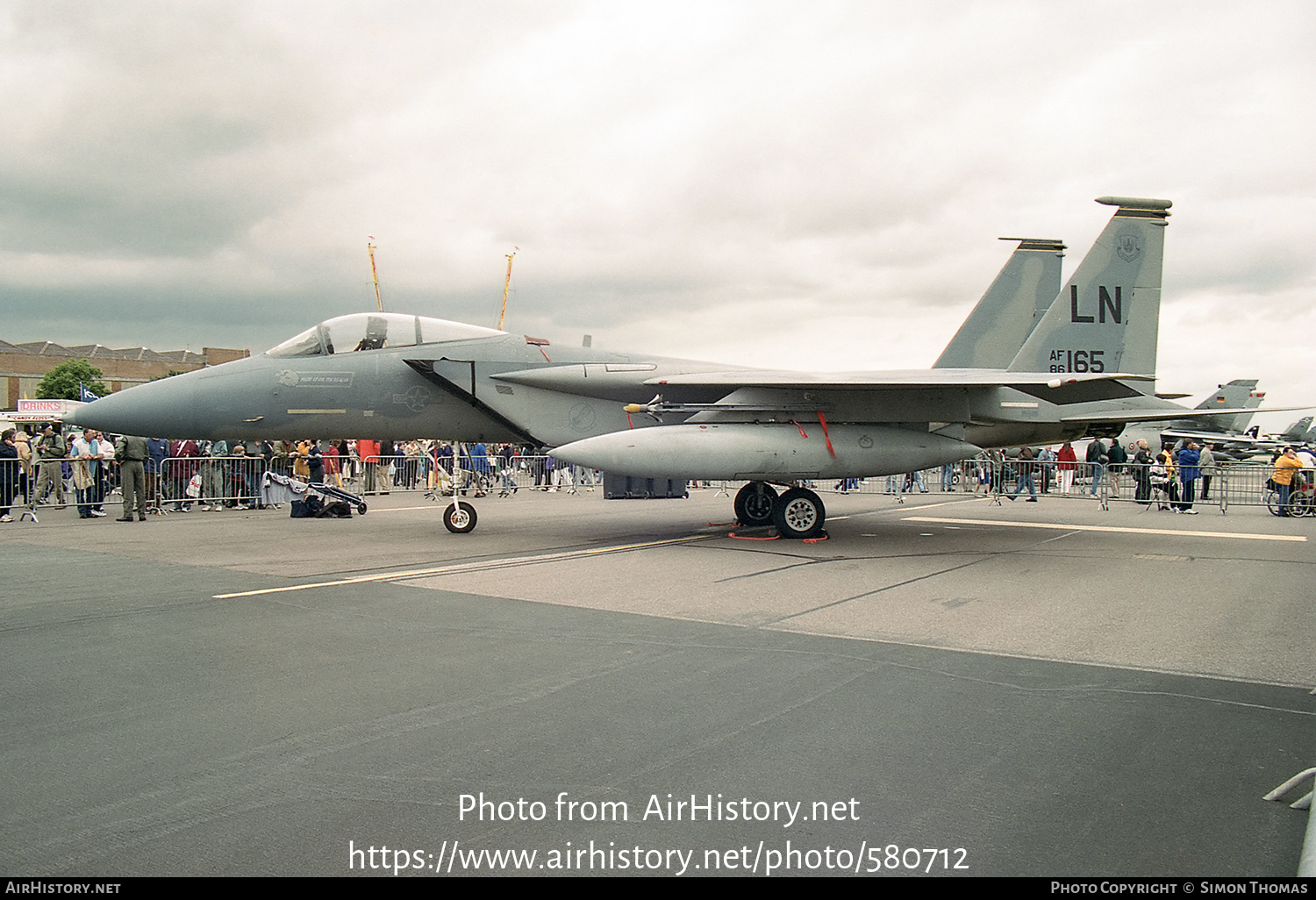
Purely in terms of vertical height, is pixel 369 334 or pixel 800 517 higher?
pixel 369 334

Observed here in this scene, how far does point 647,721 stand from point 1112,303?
11657 mm

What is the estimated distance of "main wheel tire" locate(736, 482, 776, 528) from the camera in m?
12.8

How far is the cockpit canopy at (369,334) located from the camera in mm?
10891

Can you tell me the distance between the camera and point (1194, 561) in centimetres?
947

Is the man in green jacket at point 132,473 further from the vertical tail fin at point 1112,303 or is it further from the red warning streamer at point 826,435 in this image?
the vertical tail fin at point 1112,303

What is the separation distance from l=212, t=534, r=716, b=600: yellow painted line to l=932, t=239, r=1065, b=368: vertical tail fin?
5750 millimetres

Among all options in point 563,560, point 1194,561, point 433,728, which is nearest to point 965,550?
point 1194,561

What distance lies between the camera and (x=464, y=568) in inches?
335

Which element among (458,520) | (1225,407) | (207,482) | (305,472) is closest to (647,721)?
(458,520)

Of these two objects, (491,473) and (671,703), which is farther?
(491,473)

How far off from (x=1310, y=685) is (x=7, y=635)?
25.8ft

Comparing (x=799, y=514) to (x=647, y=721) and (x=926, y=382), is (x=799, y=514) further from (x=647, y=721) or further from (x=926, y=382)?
(x=647, y=721)

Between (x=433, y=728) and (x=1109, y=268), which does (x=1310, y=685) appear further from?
(x=1109, y=268)

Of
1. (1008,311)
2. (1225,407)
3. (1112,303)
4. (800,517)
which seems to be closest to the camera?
(800,517)
